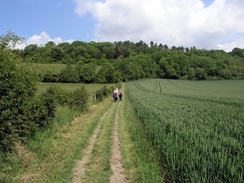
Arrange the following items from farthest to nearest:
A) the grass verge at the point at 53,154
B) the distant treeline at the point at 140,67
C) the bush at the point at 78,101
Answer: the distant treeline at the point at 140,67, the bush at the point at 78,101, the grass verge at the point at 53,154

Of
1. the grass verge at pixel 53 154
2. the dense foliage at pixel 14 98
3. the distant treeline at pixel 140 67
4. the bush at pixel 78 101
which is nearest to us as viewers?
the grass verge at pixel 53 154

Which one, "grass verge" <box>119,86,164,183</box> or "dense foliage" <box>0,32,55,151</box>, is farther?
"dense foliage" <box>0,32,55,151</box>

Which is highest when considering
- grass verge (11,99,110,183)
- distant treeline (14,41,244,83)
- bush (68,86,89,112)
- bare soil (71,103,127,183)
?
distant treeline (14,41,244,83)

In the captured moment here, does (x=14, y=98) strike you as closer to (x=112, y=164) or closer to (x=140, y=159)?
(x=112, y=164)

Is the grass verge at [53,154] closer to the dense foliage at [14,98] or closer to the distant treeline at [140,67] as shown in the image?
the dense foliage at [14,98]

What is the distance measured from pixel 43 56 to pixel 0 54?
9.72 feet

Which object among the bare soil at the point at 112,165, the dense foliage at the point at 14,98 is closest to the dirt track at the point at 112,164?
the bare soil at the point at 112,165

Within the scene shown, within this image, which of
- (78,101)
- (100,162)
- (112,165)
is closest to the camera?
(112,165)

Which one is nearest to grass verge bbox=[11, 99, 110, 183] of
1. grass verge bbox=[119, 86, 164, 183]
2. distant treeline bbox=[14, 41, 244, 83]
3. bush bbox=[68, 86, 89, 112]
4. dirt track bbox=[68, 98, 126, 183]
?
dirt track bbox=[68, 98, 126, 183]

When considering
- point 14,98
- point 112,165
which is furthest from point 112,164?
point 14,98

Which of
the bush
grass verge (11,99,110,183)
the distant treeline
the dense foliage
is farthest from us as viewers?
the distant treeline

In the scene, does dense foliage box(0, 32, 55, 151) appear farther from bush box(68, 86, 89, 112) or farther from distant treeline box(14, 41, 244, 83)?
distant treeline box(14, 41, 244, 83)

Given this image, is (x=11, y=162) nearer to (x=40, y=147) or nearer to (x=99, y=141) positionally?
(x=40, y=147)

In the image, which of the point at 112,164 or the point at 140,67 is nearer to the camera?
the point at 112,164
